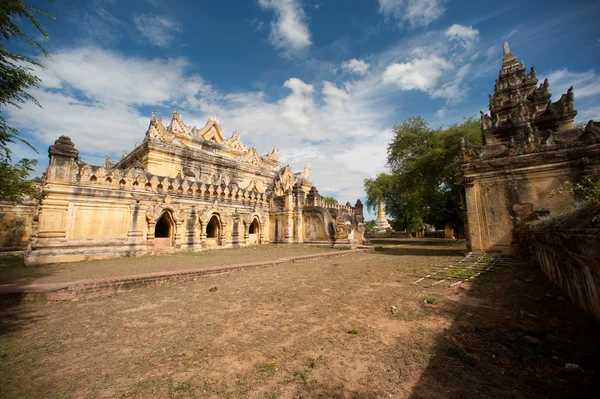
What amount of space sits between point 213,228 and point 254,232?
11.8ft

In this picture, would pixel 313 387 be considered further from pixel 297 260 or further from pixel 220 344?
pixel 297 260

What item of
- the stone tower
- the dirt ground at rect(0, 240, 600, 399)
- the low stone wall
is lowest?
the dirt ground at rect(0, 240, 600, 399)

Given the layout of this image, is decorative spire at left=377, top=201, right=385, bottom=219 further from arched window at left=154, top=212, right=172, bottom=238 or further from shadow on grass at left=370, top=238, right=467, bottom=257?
arched window at left=154, top=212, right=172, bottom=238

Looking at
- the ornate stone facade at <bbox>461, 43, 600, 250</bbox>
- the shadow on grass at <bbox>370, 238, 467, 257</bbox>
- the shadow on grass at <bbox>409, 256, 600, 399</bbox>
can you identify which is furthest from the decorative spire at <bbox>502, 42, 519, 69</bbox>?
the shadow on grass at <bbox>409, 256, 600, 399</bbox>

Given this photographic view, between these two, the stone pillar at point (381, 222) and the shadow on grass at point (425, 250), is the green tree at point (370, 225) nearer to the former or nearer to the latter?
the stone pillar at point (381, 222)

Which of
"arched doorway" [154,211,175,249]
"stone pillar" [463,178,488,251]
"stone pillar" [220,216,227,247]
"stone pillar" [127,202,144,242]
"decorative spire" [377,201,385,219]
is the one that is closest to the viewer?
"stone pillar" [463,178,488,251]

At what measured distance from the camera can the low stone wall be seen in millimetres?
2488

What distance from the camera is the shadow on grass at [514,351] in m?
2.38

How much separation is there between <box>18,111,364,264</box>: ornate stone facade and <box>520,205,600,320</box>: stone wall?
39.8ft

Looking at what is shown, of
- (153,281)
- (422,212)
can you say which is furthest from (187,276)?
(422,212)

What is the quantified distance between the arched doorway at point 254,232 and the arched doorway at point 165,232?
5.85m

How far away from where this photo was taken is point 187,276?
24.2 feet

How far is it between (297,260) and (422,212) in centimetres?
2511

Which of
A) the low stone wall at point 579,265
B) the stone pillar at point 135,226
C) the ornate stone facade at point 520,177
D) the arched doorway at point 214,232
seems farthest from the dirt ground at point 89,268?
the ornate stone facade at point 520,177
